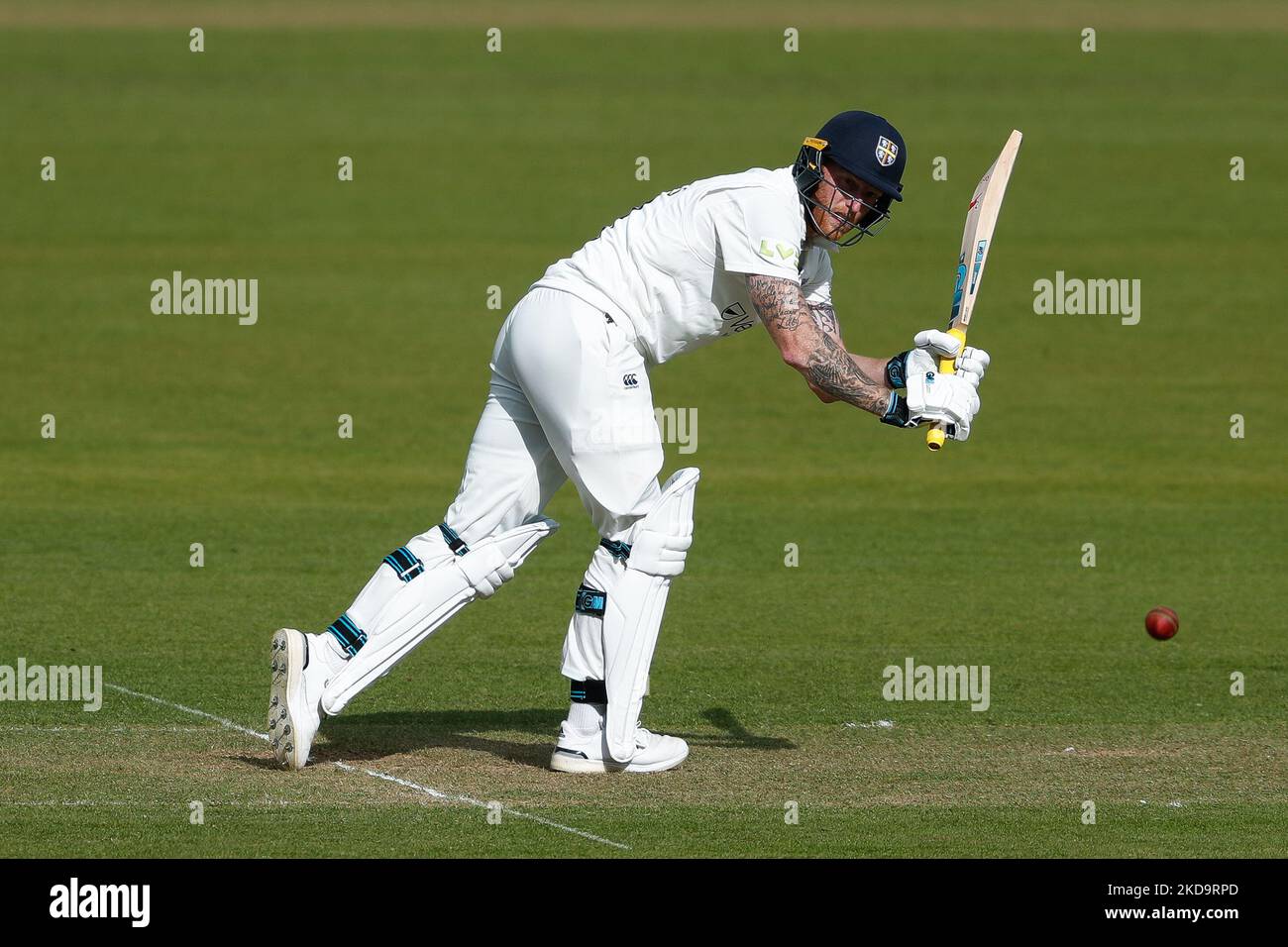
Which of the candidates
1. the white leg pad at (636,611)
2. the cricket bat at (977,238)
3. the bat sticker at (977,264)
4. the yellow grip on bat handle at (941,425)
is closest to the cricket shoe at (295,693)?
the white leg pad at (636,611)

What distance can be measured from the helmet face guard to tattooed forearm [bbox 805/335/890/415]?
45 centimetres

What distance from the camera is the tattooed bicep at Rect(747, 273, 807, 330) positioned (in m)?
7.48

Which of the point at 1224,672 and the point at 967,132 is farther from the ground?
the point at 967,132

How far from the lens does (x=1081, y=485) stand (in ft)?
51.2

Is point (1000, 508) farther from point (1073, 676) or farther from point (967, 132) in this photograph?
point (967, 132)

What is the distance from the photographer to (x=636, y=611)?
7.66 meters

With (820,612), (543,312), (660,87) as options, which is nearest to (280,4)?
(660,87)

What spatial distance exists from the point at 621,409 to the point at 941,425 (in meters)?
1.24

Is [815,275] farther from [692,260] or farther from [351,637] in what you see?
[351,637]

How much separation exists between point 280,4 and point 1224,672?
37.1 metres

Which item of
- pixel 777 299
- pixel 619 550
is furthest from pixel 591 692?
pixel 777 299

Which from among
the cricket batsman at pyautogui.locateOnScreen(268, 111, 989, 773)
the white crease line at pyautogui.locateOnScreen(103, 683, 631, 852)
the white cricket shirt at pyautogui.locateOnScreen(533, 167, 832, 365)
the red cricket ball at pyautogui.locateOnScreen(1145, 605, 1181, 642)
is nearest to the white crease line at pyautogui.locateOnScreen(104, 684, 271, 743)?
the white crease line at pyautogui.locateOnScreen(103, 683, 631, 852)

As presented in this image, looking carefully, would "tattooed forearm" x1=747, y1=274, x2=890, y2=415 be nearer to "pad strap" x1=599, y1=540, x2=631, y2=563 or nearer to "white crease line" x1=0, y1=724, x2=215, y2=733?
"pad strap" x1=599, y1=540, x2=631, y2=563

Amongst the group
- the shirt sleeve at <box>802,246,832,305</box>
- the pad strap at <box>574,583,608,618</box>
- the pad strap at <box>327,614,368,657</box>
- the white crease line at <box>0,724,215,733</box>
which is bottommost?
the white crease line at <box>0,724,215,733</box>
